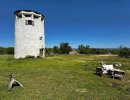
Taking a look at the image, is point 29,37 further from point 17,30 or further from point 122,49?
point 122,49

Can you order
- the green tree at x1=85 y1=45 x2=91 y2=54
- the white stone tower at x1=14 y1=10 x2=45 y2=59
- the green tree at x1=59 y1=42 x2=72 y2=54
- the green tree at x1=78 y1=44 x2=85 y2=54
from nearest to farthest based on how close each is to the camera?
the white stone tower at x1=14 y1=10 x2=45 y2=59
the green tree at x1=59 y1=42 x2=72 y2=54
the green tree at x1=85 y1=45 x2=91 y2=54
the green tree at x1=78 y1=44 x2=85 y2=54

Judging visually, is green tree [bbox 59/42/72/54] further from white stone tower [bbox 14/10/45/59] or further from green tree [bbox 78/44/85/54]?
Result: white stone tower [bbox 14/10/45/59]

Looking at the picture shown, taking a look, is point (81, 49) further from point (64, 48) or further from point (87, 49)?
point (64, 48)

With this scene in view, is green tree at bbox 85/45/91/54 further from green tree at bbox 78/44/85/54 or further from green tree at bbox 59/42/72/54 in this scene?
green tree at bbox 59/42/72/54

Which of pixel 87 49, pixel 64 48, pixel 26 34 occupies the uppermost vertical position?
pixel 26 34

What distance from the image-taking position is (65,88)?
883 cm

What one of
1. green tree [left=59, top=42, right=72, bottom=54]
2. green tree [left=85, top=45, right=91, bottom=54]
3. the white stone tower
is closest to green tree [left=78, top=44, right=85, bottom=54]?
green tree [left=85, top=45, right=91, bottom=54]

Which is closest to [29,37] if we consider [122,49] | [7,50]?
[122,49]

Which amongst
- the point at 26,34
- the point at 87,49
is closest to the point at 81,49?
the point at 87,49

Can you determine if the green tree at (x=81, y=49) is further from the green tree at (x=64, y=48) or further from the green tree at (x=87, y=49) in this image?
the green tree at (x=64, y=48)

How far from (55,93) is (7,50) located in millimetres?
69478

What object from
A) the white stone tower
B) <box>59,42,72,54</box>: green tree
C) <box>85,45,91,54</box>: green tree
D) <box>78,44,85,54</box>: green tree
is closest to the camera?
the white stone tower

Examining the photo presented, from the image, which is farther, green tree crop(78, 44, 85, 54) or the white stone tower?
green tree crop(78, 44, 85, 54)

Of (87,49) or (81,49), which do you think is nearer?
(87,49)
